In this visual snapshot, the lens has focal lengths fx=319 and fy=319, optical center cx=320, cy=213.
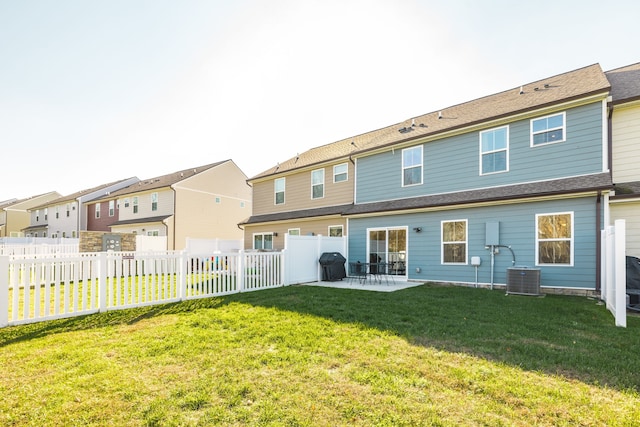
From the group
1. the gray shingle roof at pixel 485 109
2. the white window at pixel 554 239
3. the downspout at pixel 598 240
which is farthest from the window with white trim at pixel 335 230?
the downspout at pixel 598 240

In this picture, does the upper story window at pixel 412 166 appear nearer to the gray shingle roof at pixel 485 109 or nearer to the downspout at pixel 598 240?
the gray shingle roof at pixel 485 109

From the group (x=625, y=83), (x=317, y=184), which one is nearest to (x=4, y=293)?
(x=317, y=184)

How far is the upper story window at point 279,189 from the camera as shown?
56.7 feet

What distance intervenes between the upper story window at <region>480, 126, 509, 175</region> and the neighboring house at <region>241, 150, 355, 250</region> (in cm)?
531

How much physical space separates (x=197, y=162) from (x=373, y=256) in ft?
70.3

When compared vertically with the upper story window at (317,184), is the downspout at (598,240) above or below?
below

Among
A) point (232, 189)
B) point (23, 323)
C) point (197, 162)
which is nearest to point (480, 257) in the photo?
point (23, 323)

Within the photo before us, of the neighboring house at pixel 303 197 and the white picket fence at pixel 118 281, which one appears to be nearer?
the white picket fence at pixel 118 281

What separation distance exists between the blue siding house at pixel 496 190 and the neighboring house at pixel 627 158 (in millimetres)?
800

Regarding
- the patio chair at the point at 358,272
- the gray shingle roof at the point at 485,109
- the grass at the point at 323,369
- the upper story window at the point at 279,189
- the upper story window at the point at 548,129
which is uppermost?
the gray shingle roof at the point at 485,109

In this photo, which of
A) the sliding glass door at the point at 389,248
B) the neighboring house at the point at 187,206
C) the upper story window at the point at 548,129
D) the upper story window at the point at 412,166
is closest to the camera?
the upper story window at the point at 548,129

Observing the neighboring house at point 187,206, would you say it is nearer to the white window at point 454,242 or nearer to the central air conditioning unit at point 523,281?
the white window at point 454,242

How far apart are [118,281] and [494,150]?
1107 centimetres

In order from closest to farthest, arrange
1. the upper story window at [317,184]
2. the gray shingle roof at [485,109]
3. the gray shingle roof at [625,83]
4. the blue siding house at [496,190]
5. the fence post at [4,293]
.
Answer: the fence post at [4,293]
the blue siding house at [496,190]
the gray shingle roof at [625,83]
the gray shingle roof at [485,109]
the upper story window at [317,184]
